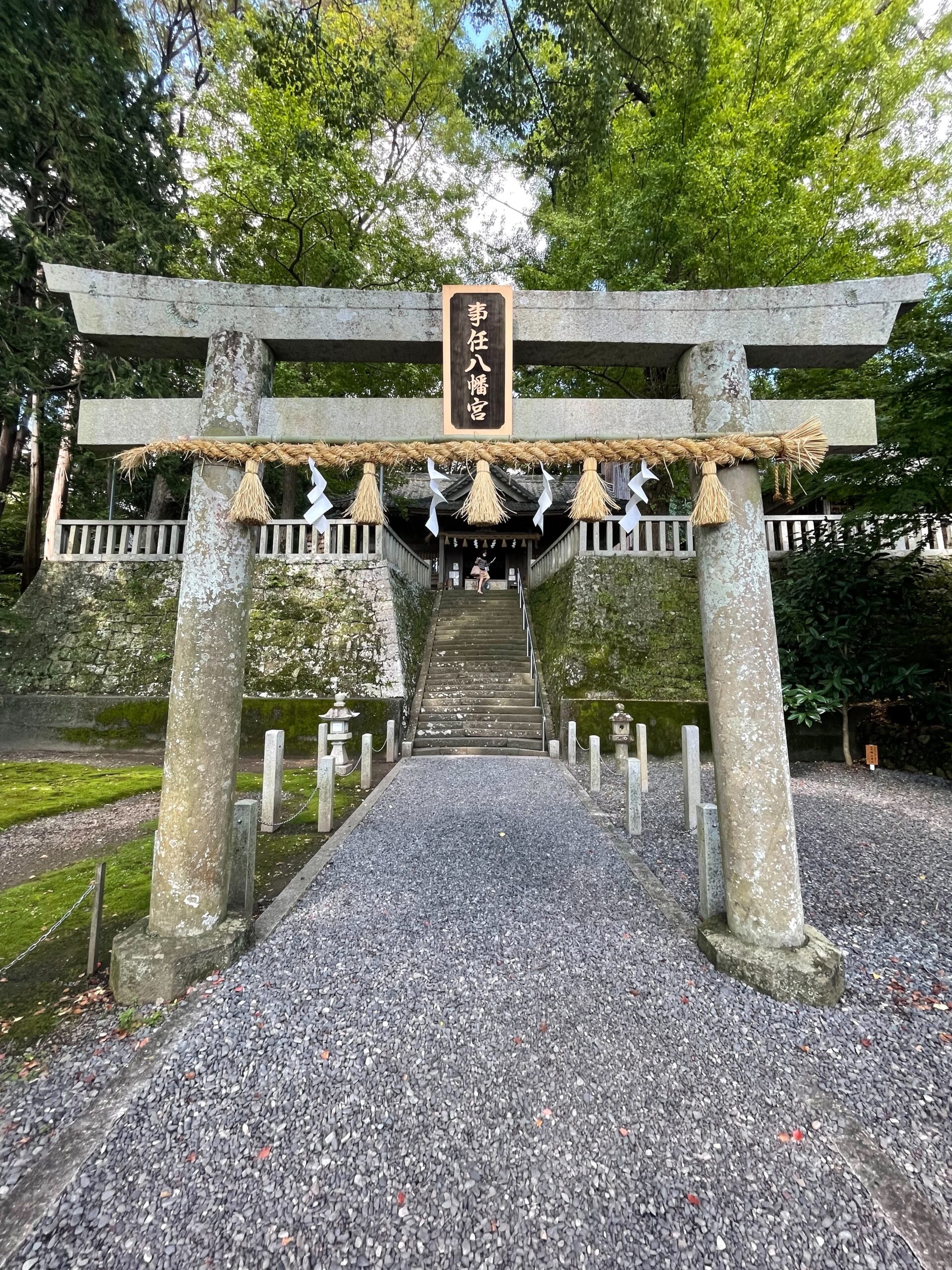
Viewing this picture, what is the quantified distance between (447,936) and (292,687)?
7508mm

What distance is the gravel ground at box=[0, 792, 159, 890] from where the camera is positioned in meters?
4.26

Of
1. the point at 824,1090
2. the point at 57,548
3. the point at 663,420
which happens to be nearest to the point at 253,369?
the point at 663,420

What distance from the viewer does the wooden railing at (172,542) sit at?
36.6 feet

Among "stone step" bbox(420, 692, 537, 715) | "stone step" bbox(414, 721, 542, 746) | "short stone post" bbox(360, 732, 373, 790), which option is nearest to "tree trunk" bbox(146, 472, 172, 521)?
"stone step" bbox(420, 692, 537, 715)

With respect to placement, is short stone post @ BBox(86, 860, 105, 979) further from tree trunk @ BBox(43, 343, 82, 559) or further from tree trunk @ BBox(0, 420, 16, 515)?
tree trunk @ BBox(0, 420, 16, 515)

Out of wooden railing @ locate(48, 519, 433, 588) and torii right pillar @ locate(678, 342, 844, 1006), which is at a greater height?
wooden railing @ locate(48, 519, 433, 588)

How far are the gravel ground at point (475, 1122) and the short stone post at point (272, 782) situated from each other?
2.16m

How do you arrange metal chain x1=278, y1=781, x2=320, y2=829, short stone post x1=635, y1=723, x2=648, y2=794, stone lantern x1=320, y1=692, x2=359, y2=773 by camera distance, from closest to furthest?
metal chain x1=278, y1=781, x2=320, y2=829, short stone post x1=635, y1=723, x2=648, y2=794, stone lantern x1=320, y1=692, x2=359, y2=773

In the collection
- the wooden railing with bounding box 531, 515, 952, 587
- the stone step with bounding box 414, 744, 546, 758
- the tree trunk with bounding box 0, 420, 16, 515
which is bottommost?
the stone step with bounding box 414, 744, 546, 758

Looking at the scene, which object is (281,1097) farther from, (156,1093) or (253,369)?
(253,369)

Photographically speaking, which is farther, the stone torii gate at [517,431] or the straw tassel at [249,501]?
the straw tassel at [249,501]

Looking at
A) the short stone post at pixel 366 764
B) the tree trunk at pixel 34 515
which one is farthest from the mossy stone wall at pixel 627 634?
the tree trunk at pixel 34 515

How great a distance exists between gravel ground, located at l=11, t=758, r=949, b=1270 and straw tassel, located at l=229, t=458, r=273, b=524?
253 centimetres

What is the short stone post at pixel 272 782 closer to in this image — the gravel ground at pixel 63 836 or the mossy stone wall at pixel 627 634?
the gravel ground at pixel 63 836
